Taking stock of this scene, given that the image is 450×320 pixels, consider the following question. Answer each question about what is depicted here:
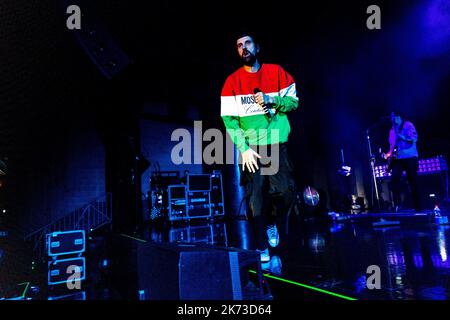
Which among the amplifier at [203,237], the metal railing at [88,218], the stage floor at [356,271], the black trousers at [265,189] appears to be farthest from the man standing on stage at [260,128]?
the metal railing at [88,218]

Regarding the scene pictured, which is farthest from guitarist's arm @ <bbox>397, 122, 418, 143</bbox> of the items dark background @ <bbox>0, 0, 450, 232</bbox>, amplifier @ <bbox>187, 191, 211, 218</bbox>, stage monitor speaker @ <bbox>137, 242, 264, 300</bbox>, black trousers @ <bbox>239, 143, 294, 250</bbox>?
amplifier @ <bbox>187, 191, 211, 218</bbox>

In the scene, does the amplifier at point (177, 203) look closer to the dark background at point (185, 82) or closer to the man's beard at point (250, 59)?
the dark background at point (185, 82)

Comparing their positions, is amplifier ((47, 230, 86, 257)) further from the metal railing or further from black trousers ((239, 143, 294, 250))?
the metal railing

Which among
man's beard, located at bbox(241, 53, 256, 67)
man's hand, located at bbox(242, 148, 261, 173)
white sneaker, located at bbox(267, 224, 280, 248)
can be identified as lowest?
white sneaker, located at bbox(267, 224, 280, 248)

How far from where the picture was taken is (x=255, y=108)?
7.41 feet

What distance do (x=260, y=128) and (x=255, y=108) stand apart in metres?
0.18

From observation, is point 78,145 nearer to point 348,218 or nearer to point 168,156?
point 168,156

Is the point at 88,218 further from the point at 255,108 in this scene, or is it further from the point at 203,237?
the point at 255,108

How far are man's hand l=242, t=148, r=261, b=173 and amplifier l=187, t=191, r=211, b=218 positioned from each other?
600 cm

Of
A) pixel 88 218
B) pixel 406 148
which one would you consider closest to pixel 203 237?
pixel 406 148

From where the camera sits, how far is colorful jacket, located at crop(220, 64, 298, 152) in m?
2.20
